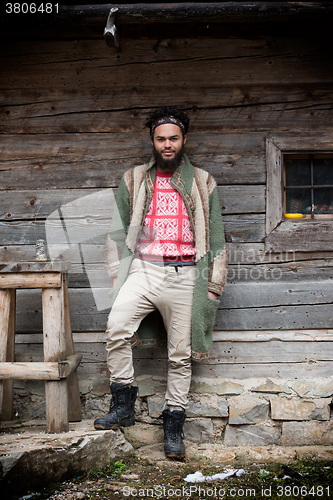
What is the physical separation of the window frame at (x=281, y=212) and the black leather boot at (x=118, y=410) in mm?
1599

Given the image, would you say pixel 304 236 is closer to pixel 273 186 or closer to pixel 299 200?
pixel 299 200

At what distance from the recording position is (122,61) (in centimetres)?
327

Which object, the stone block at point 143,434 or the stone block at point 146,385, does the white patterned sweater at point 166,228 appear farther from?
the stone block at point 143,434

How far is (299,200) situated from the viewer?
3.33m

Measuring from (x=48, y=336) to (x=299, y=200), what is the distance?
2.30m

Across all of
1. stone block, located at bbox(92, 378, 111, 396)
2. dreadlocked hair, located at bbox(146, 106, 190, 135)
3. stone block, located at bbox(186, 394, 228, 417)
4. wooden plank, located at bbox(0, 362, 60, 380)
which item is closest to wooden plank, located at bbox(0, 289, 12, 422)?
wooden plank, located at bbox(0, 362, 60, 380)

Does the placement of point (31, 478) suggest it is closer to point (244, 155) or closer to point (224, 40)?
point (244, 155)

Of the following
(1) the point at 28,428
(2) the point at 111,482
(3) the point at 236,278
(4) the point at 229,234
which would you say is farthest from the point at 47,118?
(2) the point at 111,482

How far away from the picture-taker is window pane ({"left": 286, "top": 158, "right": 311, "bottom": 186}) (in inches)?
131

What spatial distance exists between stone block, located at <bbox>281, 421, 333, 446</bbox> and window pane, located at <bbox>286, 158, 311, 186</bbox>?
1980 millimetres

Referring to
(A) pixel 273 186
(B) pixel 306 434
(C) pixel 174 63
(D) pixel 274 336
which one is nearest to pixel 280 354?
(D) pixel 274 336

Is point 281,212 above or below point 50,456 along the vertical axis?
above

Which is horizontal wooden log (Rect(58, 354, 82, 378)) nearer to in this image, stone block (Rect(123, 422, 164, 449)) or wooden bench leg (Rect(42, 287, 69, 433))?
wooden bench leg (Rect(42, 287, 69, 433))
